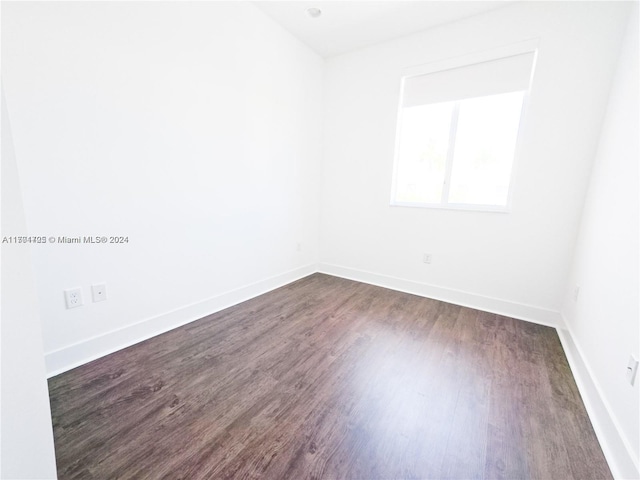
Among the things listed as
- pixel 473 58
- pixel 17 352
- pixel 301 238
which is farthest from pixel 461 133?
pixel 17 352

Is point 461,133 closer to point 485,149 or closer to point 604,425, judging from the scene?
point 485,149

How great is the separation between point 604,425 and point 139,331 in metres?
2.71

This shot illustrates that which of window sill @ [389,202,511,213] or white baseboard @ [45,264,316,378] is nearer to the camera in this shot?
white baseboard @ [45,264,316,378]

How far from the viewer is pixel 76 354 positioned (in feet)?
5.08

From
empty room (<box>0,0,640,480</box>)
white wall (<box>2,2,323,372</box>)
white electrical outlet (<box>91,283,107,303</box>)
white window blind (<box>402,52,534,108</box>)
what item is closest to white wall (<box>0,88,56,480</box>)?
empty room (<box>0,0,640,480</box>)

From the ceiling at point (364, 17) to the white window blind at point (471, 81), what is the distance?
43 centimetres

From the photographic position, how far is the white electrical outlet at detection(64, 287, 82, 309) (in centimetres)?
149

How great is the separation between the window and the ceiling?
423 millimetres

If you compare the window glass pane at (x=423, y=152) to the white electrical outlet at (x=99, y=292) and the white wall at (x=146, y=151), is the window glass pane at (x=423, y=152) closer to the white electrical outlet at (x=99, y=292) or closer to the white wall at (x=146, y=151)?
the white wall at (x=146, y=151)

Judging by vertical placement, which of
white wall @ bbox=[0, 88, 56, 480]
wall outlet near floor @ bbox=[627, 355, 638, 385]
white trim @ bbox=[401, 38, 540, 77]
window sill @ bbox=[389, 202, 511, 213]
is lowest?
wall outlet near floor @ bbox=[627, 355, 638, 385]

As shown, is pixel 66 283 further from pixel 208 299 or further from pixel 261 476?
pixel 261 476

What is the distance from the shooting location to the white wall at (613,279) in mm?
1136

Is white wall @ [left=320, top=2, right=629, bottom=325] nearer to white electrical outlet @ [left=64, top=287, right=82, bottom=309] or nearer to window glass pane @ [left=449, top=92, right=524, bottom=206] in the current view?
window glass pane @ [left=449, top=92, right=524, bottom=206]

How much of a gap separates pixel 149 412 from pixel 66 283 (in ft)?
2.94
